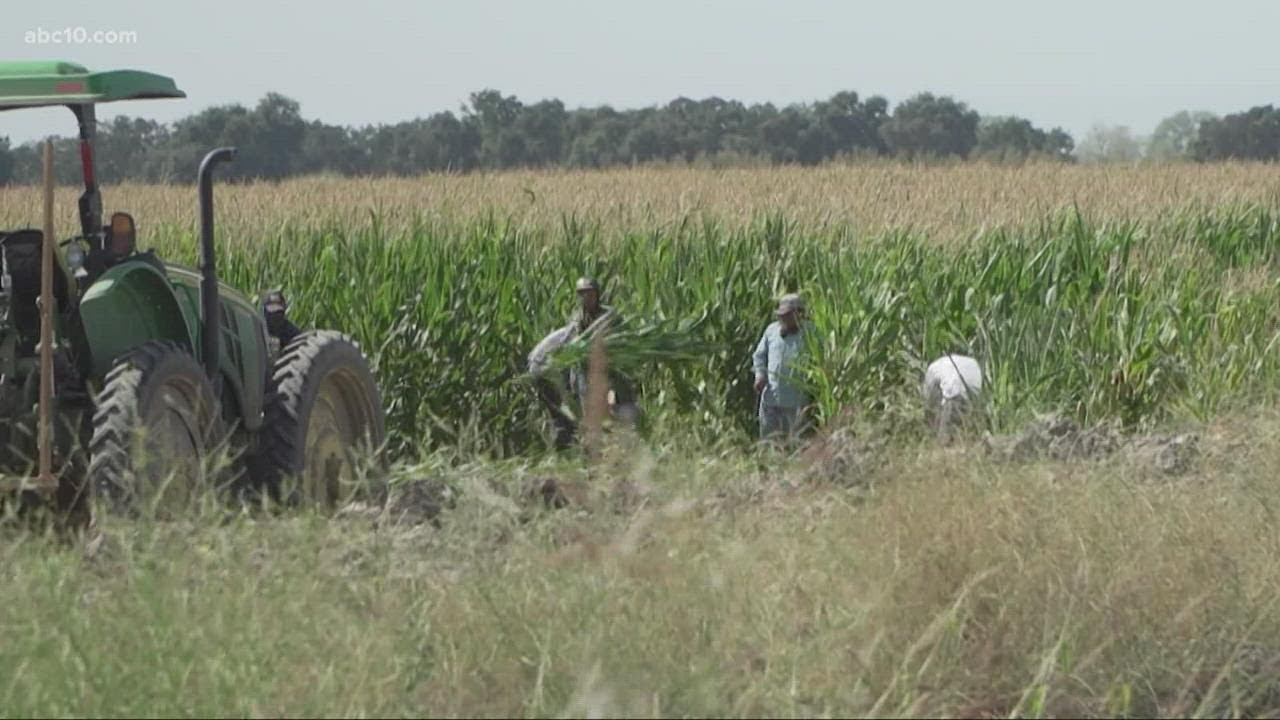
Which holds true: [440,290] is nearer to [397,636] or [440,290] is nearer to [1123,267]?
[1123,267]

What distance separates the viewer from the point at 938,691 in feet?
22.2

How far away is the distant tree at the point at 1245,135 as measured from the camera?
250ft

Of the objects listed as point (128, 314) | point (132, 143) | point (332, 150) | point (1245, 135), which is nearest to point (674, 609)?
point (128, 314)

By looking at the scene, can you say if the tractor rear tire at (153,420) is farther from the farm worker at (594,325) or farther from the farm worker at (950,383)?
the farm worker at (594,325)

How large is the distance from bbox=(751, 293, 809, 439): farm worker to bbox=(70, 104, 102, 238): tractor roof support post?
7558 millimetres

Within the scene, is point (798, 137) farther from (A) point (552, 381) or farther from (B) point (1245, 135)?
(A) point (552, 381)

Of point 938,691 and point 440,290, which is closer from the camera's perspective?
point 938,691

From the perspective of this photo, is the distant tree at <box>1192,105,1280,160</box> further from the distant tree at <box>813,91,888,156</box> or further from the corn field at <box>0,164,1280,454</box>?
the corn field at <box>0,164,1280,454</box>

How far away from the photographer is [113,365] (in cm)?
868

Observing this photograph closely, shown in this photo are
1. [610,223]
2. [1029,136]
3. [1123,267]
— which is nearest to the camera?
[1123,267]

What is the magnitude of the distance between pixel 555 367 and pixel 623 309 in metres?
2.09

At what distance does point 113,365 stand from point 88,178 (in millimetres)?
904

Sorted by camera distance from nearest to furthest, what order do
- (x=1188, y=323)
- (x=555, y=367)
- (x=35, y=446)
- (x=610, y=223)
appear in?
(x=35, y=446) < (x=555, y=367) < (x=1188, y=323) < (x=610, y=223)

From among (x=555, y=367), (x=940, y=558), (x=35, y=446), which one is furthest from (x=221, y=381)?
(x=555, y=367)
